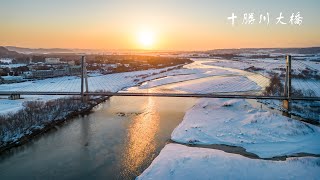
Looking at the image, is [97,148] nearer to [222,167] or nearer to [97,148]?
[97,148]

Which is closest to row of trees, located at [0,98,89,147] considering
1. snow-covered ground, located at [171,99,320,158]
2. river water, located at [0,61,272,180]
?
river water, located at [0,61,272,180]

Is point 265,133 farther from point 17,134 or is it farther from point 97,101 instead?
point 97,101

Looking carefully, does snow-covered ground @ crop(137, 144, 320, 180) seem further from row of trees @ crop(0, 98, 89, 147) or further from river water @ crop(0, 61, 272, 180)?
row of trees @ crop(0, 98, 89, 147)

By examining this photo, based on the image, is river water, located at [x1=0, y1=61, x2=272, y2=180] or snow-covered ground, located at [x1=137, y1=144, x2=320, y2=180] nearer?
→ snow-covered ground, located at [x1=137, y1=144, x2=320, y2=180]

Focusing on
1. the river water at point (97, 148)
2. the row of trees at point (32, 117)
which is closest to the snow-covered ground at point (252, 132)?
the river water at point (97, 148)

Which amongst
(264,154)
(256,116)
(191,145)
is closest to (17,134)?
(191,145)

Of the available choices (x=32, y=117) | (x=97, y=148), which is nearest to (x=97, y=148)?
(x=97, y=148)

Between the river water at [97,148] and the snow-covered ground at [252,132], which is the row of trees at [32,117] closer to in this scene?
the river water at [97,148]
